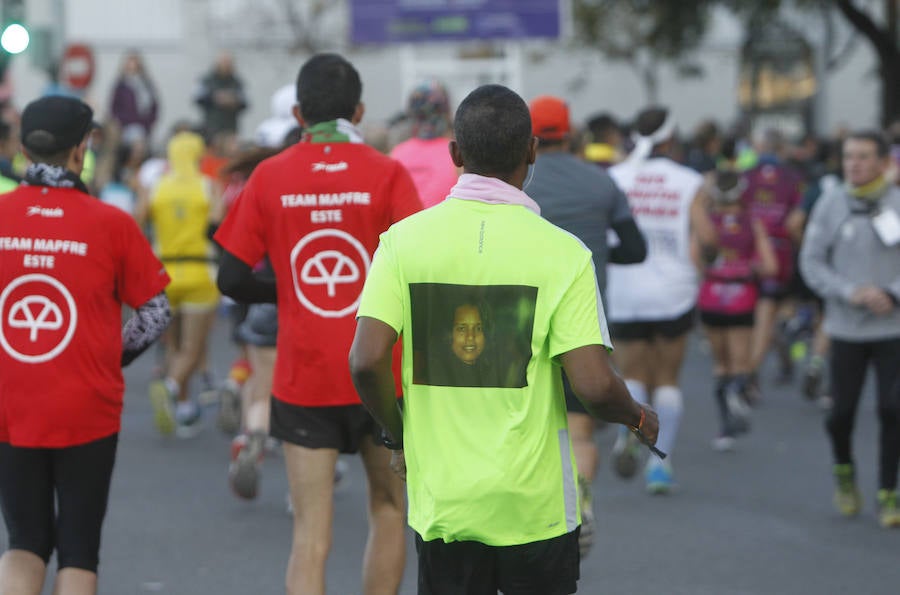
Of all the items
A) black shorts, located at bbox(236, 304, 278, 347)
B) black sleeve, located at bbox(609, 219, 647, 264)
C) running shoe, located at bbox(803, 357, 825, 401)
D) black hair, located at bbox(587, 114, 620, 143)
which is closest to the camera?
black sleeve, located at bbox(609, 219, 647, 264)

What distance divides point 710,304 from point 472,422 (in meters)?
7.82

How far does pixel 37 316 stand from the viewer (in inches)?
202

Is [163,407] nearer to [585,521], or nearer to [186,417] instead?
[186,417]

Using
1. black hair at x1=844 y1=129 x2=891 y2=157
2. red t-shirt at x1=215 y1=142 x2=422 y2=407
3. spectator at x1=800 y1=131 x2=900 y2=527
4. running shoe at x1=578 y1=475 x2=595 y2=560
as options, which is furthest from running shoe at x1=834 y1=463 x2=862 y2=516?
red t-shirt at x1=215 y1=142 x2=422 y2=407

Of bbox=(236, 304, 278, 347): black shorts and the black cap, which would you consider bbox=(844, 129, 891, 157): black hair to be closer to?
bbox=(236, 304, 278, 347): black shorts

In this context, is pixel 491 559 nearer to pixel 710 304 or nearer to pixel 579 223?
pixel 579 223

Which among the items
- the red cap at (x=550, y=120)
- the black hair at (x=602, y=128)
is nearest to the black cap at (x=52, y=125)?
the red cap at (x=550, y=120)

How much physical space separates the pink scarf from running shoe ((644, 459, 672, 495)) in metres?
5.40

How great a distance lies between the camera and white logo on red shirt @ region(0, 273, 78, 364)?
16.8 feet

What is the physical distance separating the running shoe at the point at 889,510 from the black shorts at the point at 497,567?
457 cm

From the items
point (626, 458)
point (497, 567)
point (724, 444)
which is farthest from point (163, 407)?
point (497, 567)

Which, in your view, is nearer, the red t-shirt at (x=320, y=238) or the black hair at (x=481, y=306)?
the black hair at (x=481, y=306)

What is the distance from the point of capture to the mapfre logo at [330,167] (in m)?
5.60

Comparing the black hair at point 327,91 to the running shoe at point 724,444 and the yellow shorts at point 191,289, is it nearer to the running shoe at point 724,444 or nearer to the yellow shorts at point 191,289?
the running shoe at point 724,444
